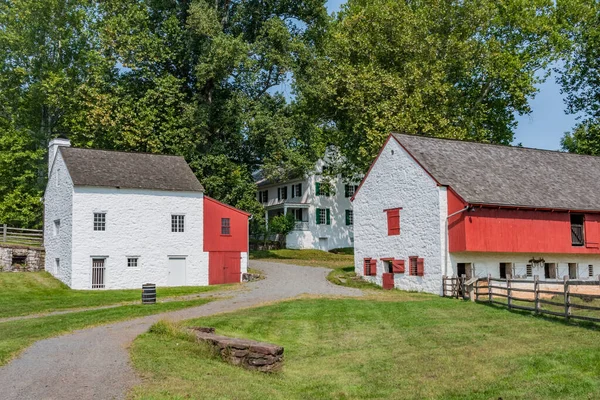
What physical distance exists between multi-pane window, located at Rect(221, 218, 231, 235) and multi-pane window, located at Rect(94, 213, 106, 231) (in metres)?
7.65

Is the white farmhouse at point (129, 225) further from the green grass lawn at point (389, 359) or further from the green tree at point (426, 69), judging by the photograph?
the green grass lawn at point (389, 359)

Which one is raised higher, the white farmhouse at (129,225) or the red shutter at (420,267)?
the white farmhouse at (129,225)

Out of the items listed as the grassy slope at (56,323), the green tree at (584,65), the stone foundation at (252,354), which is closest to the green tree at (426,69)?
the green tree at (584,65)

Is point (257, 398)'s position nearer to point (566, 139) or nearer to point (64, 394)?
point (64, 394)

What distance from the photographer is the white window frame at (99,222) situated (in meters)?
38.1

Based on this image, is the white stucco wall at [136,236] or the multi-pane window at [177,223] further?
the multi-pane window at [177,223]

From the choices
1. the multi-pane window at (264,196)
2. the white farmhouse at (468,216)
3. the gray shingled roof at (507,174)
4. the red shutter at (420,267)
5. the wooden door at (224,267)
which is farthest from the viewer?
the multi-pane window at (264,196)

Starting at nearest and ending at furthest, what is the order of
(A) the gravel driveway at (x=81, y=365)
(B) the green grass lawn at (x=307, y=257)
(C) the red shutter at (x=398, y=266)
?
(A) the gravel driveway at (x=81, y=365) → (C) the red shutter at (x=398, y=266) → (B) the green grass lawn at (x=307, y=257)

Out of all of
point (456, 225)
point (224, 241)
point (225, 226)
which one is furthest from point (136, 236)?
point (456, 225)

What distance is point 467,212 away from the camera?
33.0 m

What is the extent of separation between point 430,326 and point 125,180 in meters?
24.1

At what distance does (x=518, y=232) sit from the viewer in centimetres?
3434

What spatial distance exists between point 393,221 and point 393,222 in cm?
6

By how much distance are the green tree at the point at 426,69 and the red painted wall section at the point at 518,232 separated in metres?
12.1
